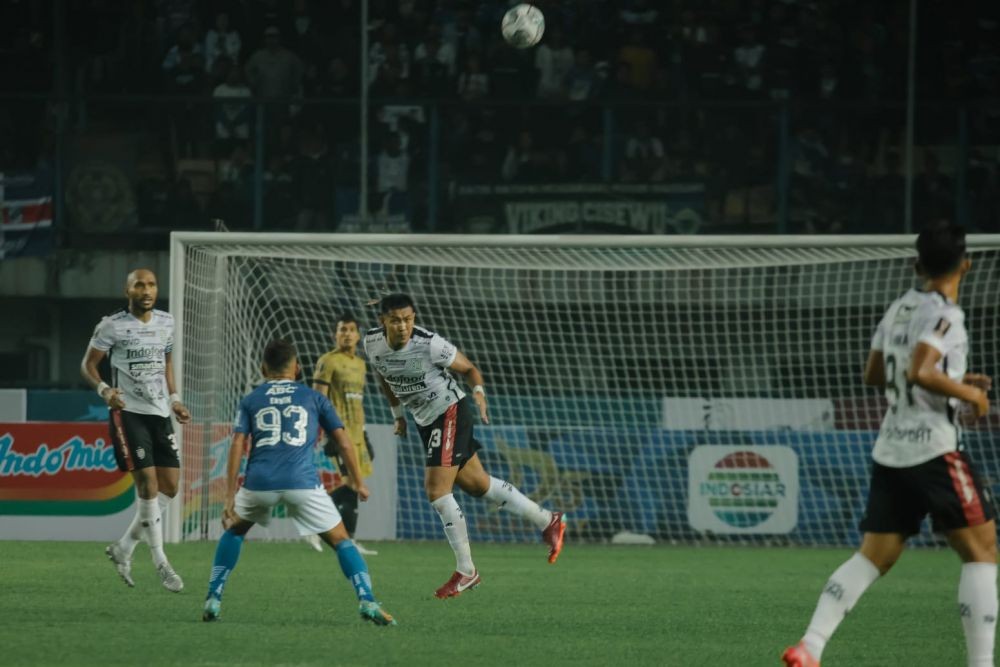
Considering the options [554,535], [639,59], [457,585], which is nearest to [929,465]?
[457,585]

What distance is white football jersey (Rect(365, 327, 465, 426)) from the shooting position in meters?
8.57

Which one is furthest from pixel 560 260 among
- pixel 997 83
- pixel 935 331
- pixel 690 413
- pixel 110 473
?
pixel 935 331

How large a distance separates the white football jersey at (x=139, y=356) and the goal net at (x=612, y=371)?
117 inches

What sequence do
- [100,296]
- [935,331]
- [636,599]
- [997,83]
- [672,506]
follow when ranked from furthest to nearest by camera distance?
1. [997,83]
2. [100,296]
3. [672,506]
4. [636,599]
5. [935,331]

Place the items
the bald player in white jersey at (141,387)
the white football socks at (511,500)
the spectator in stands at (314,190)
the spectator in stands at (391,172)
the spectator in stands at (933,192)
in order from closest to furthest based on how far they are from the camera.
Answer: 1. the white football socks at (511,500)
2. the bald player in white jersey at (141,387)
3. the spectator in stands at (933,192)
4. the spectator in stands at (314,190)
5. the spectator in stands at (391,172)

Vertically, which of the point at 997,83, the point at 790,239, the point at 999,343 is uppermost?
the point at 997,83

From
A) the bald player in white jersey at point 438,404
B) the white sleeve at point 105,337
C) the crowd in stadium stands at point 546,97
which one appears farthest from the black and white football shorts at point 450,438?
the crowd in stadium stands at point 546,97

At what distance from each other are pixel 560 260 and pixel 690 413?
1.89 metres

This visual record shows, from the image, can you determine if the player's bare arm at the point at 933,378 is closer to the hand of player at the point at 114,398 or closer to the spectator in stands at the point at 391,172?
the hand of player at the point at 114,398

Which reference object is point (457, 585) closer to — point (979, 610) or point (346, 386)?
point (979, 610)

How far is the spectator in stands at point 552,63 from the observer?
1880 centimetres

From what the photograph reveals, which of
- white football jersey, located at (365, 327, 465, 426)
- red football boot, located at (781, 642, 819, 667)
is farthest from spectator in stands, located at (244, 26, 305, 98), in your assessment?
red football boot, located at (781, 642, 819, 667)

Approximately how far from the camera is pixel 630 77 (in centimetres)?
1878

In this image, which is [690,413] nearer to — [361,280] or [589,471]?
[589,471]
